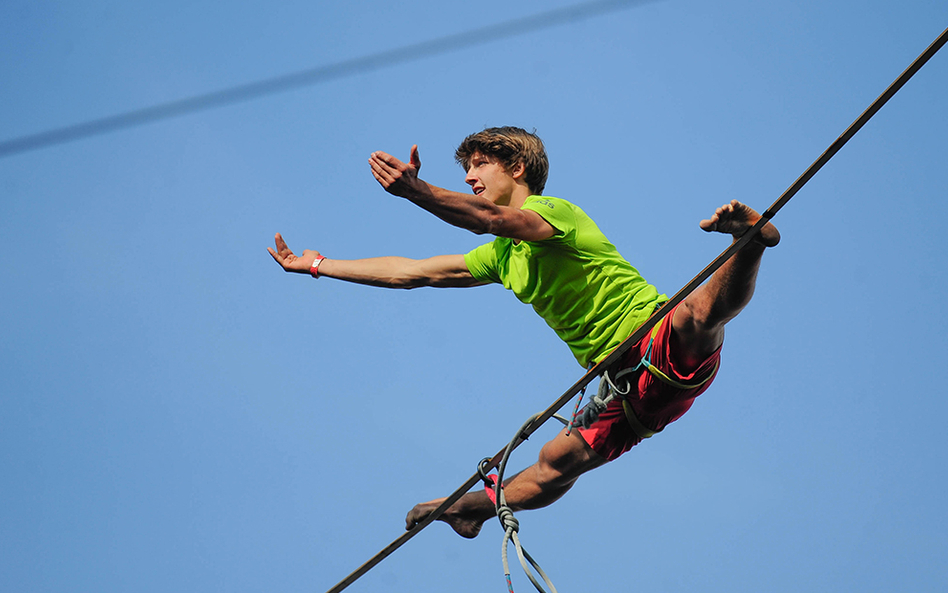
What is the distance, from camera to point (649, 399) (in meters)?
4.86

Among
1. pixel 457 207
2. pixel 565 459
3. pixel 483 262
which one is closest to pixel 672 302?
pixel 457 207

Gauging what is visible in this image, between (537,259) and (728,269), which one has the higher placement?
(537,259)

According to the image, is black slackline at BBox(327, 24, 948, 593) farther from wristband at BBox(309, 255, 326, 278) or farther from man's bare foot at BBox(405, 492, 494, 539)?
wristband at BBox(309, 255, 326, 278)

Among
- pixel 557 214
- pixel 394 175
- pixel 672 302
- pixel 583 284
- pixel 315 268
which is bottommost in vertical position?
pixel 672 302

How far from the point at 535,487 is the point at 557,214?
1495mm

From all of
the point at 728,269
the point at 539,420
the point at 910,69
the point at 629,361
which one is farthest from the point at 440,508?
the point at 910,69

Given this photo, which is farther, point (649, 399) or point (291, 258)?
point (291, 258)

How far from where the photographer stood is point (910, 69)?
357cm

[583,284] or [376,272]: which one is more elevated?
[376,272]

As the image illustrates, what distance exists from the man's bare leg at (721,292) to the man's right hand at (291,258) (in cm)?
222

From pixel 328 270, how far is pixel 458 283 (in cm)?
72

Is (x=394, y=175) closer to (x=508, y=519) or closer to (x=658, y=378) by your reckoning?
(x=658, y=378)

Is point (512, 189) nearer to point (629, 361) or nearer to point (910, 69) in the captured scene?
point (629, 361)

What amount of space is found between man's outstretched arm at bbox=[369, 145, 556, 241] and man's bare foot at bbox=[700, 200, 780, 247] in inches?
31.8
